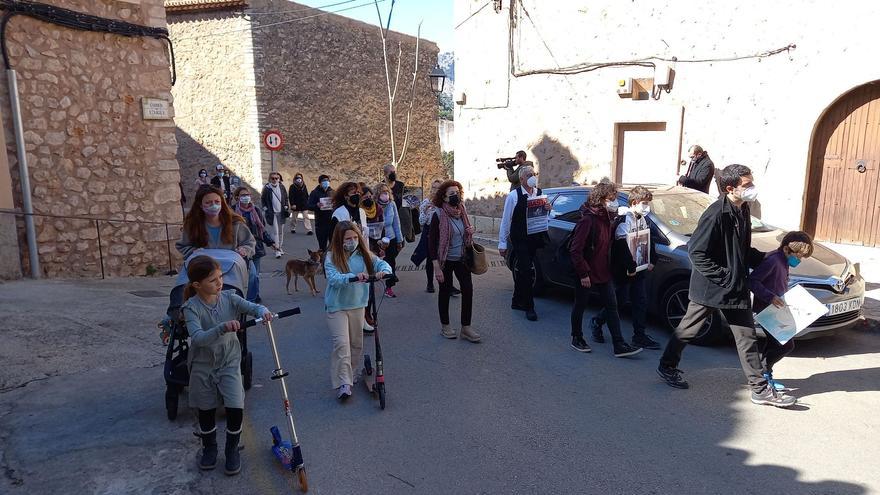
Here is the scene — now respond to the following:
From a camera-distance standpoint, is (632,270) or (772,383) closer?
(772,383)

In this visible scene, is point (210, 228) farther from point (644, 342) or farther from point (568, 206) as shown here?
point (568, 206)

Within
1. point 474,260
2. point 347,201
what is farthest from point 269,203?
point 474,260

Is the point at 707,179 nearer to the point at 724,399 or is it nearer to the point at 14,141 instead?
the point at 724,399

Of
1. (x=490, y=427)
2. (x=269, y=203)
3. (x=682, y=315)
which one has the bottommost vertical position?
(x=490, y=427)

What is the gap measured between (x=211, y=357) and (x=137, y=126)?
24.2 feet

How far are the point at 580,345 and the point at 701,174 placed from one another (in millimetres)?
5288

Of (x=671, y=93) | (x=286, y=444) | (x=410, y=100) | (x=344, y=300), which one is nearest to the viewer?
(x=286, y=444)

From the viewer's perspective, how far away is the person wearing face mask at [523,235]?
725cm

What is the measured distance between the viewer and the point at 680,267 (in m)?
6.41

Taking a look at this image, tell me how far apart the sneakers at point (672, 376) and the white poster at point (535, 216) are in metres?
2.51

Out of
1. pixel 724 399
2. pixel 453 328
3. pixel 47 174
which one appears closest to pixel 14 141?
pixel 47 174

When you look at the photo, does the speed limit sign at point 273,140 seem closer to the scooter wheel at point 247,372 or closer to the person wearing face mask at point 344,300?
the scooter wheel at point 247,372

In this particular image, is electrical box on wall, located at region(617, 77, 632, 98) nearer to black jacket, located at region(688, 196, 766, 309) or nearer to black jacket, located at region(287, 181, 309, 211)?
black jacket, located at region(688, 196, 766, 309)

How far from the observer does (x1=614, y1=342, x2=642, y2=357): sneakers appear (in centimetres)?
590
